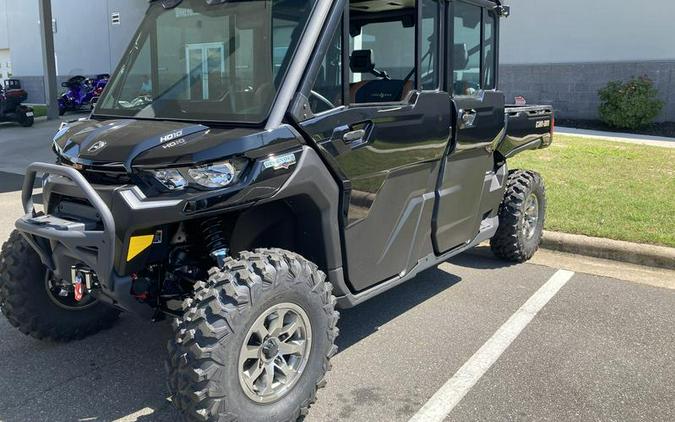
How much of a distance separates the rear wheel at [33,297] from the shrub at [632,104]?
13.3 meters

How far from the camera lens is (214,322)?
280 centimetres

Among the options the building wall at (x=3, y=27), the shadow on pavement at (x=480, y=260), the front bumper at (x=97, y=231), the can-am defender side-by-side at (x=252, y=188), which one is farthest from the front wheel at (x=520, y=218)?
the building wall at (x=3, y=27)

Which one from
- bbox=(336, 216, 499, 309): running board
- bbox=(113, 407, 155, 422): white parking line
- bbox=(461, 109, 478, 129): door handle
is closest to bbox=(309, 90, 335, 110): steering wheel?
bbox=(336, 216, 499, 309): running board

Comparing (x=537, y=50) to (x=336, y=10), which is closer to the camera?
(x=336, y=10)

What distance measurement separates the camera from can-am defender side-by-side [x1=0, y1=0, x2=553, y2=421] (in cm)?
288

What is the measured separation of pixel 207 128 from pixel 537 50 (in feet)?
47.9

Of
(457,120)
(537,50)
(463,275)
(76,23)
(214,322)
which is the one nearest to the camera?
(214,322)

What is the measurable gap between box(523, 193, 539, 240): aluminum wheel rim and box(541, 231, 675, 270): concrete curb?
17.7 inches

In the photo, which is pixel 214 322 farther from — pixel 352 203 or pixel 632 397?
pixel 632 397

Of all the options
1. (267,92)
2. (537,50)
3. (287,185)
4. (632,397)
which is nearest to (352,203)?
(287,185)

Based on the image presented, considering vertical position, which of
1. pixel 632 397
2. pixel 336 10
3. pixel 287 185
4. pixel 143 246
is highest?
pixel 336 10

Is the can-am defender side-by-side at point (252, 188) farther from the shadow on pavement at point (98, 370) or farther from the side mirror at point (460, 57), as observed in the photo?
the shadow on pavement at point (98, 370)

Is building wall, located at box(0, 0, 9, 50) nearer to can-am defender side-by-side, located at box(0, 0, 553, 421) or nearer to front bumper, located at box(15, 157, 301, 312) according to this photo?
can-am defender side-by-side, located at box(0, 0, 553, 421)

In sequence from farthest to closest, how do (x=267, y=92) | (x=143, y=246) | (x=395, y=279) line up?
(x=395, y=279)
(x=267, y=92)
(x=143, y=246)
